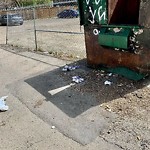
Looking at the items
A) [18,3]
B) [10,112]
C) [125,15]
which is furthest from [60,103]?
[18,3]

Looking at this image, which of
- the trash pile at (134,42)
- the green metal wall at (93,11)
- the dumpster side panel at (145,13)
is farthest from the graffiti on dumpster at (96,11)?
the dumpster side panel at (145,13)

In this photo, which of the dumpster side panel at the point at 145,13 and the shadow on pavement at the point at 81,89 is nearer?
the dumpster side panel at the point at 145,13

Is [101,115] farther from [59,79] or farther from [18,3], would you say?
[18,3]

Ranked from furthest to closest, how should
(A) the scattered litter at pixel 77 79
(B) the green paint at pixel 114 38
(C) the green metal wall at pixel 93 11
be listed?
(A) the scattered litter at pixel 77 79, (C) the green metal wall at pixel 93 11, (B) the green paint at pixel 114 38

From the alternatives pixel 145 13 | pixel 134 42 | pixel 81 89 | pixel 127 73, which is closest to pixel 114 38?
pixel 134 42

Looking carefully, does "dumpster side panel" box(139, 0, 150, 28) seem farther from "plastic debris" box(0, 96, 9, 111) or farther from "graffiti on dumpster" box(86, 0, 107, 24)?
"plastic debris" box(0, 96, 9, 111)

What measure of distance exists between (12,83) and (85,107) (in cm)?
259

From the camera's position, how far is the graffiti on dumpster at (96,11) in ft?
19.7

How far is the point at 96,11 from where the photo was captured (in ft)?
20.3

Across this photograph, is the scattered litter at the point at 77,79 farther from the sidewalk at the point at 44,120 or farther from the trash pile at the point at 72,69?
the sidewalk at the point at 44,120

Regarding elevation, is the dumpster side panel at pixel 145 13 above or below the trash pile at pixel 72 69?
above

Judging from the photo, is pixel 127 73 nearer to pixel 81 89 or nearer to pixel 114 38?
pixel 114 38

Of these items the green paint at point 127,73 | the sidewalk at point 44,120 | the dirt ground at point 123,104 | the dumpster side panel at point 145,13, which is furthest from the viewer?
the green paint at point 127,73

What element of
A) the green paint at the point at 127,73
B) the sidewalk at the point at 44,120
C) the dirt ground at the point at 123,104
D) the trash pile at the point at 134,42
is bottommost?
the sidewalk at the point at 44,120
